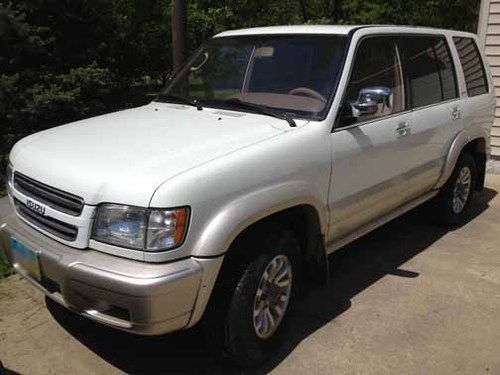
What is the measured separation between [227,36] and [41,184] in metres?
2.16

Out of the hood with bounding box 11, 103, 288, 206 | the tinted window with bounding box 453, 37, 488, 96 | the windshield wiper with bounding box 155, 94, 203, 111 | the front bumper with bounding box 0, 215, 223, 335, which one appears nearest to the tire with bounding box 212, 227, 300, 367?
the front bumper with bounding box 0, 215, 223, 335

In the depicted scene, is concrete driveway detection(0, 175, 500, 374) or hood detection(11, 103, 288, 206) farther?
concrete driveway detection(0, 175, 500, 374)

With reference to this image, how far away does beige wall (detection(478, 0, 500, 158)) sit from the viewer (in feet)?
25.6

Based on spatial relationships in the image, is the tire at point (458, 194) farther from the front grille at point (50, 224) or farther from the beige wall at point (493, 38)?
the front grille at point (50, 224)

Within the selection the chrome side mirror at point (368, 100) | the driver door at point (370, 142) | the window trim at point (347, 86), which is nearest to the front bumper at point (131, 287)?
the driver door at point (370, 142)

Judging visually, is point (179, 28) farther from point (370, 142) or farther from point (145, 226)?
point (145, 226)

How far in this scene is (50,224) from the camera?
301 centimetres

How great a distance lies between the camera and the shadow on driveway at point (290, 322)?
331 centimetres

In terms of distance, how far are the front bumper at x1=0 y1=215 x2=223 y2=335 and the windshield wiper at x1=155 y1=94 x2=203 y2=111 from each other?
5.10 ft

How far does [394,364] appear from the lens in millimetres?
3340

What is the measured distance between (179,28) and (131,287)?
3.96 meters

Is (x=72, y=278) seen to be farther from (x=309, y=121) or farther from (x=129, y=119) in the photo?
(x=309, y=121)

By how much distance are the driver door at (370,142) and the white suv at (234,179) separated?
0.6 inches

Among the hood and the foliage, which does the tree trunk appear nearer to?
the foliage
